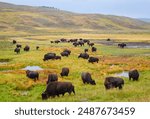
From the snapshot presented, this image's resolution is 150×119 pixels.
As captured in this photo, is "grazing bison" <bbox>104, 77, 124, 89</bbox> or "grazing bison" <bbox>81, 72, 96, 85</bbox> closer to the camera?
"grazing bison" <bbox>104, 77, 124, 89</bbox>

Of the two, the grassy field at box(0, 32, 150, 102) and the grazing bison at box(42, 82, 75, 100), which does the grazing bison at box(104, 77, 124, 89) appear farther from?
the grazing bison at box(42, 82, 75, 100)

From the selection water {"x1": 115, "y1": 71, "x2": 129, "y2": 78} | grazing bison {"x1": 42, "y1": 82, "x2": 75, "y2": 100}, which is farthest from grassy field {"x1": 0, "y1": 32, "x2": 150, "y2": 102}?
water {"x1": 115, "y1": 71, "x2": 129, "y2": 78}

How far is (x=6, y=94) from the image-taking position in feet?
78.5

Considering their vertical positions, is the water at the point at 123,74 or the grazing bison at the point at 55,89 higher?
the grazing bison at the point at 55,89

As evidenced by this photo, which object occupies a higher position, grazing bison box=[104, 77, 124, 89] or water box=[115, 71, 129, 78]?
grazing bison box=[104, 77, 124, 89]

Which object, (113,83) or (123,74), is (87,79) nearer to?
(113,83)

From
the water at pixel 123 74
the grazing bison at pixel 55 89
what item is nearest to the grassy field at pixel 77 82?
the grazing bison at pixel 55 89

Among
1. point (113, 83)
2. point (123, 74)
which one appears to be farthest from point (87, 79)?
point (123, 74)

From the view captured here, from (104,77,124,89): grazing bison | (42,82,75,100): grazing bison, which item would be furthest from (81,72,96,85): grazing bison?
(42,82,75,100): grazing bison

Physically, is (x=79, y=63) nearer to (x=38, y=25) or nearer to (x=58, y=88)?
(x=58, y=88)

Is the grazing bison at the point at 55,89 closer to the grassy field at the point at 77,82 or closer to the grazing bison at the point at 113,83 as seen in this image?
the grassy field at the point at 77,82

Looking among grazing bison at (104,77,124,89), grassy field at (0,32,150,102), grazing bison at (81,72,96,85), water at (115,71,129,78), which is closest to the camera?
grassy field at (0,32,150,102)

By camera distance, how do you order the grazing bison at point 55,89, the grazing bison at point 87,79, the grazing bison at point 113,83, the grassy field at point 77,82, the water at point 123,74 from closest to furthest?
the grassy field at point 77,82 → the grazing bison at point 55,89 → the grazing bison at point 113,83 → the grazing bison at point 87,79 → the water at point 123,74

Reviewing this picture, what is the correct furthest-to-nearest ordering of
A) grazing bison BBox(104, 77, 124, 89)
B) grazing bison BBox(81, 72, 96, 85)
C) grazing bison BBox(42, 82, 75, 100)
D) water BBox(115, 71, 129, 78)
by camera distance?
water BBox(115, 71, 129, 78)
grazing bison BBox(81, 72, 96, 85)
grazing bison BBox(104, 77, 124, 89)
grazing bison BBox(42, 82, 75, 100)
